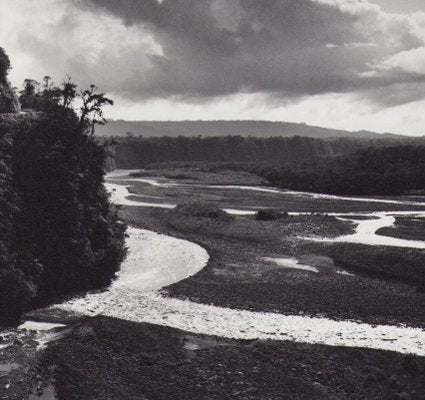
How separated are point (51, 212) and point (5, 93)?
29.3ft

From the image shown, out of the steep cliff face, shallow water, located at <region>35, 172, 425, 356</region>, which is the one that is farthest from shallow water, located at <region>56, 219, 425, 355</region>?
the steep cliff face

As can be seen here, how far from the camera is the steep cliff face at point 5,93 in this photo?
33594 millimetres

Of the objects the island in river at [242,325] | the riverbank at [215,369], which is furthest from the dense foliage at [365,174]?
the riverbank at [215,369]

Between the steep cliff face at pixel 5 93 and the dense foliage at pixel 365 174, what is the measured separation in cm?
8689

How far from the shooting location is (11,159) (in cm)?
3175

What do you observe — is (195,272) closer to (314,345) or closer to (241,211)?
(314,345)

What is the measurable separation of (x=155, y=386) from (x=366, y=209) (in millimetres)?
66584

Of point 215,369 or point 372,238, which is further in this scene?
point 372,238

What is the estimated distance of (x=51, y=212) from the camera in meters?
34.6

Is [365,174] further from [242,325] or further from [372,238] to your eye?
[242,325]

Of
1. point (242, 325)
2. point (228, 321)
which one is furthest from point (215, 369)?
point (228, 321)

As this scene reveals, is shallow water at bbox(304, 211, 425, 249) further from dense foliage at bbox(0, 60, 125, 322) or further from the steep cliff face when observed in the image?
the steep cliff face

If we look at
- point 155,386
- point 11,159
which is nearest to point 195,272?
point 11,159

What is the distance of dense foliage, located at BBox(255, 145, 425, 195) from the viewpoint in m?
110
